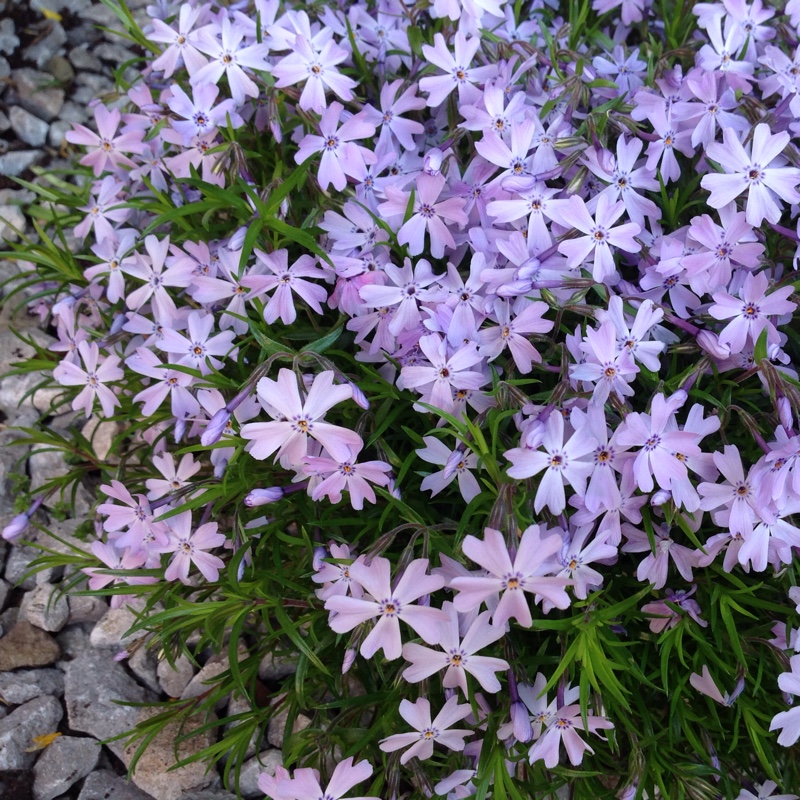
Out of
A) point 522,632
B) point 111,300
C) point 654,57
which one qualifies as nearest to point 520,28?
point 654,57

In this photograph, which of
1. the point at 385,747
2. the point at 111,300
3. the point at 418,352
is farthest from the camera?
the point at 111,300

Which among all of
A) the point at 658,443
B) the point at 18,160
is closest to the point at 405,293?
the point at 658,443

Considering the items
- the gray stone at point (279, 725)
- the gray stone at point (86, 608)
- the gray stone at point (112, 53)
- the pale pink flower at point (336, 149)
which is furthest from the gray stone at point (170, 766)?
the gray stone at point (112, 53)

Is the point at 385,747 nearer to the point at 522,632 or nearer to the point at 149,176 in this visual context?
the point at 522,632

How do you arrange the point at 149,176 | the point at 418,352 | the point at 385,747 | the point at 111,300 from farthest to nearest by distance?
the point at 149,176 → the point at 111,300 → the point at 418,352 → the point at 385,747

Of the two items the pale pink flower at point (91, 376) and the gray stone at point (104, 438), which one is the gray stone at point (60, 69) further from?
the pale pink flower at point (91, 376)
